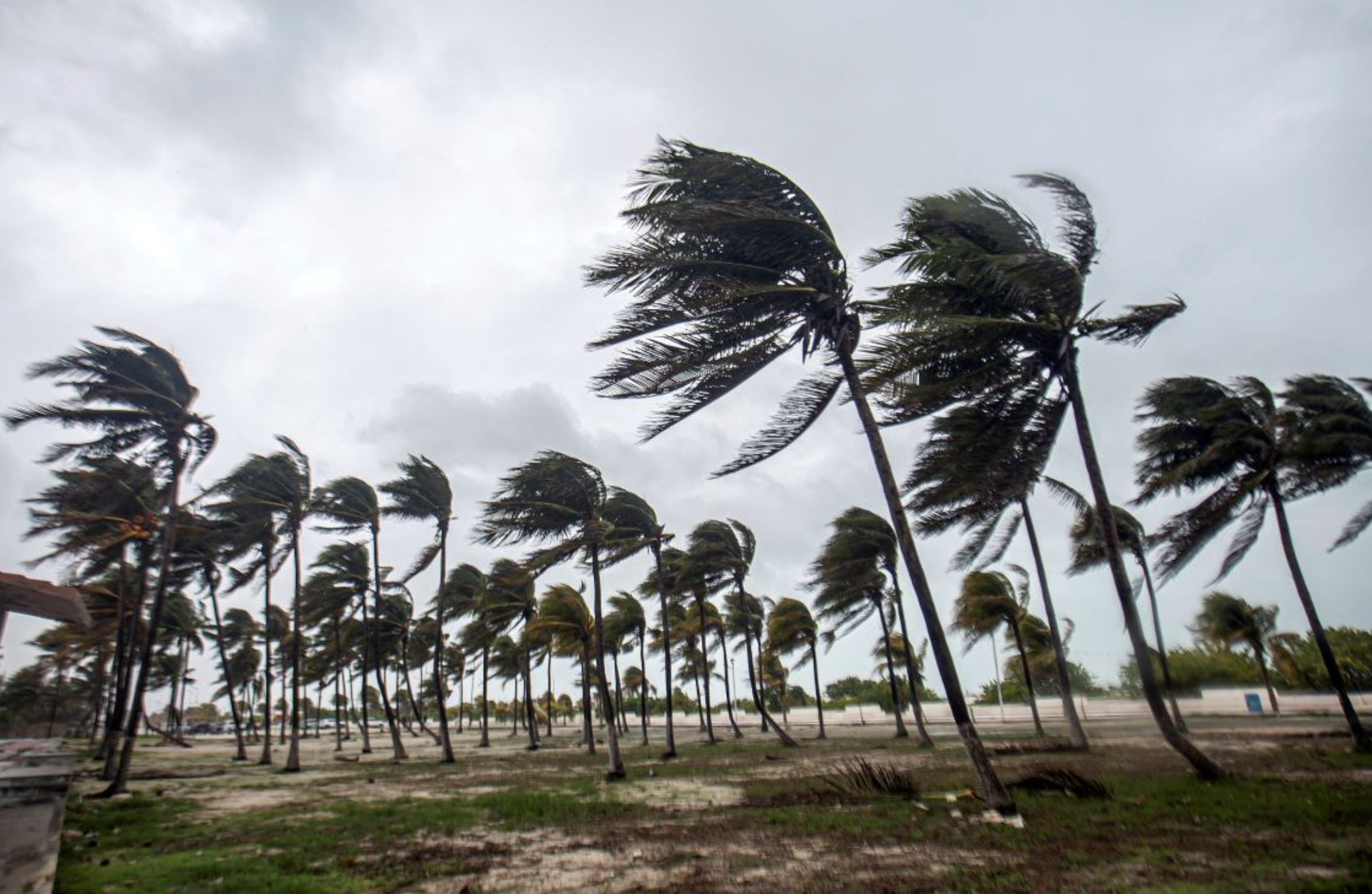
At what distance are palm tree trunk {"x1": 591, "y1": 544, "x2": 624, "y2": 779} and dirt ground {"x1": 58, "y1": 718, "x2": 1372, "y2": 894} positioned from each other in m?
0.85

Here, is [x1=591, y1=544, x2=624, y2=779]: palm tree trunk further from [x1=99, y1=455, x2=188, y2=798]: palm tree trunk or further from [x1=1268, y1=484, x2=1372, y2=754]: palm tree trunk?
[x1=1268, y1=484, x2=1372, y2=754]: palm tree trunk

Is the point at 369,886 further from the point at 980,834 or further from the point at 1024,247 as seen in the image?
the point at 1024,247

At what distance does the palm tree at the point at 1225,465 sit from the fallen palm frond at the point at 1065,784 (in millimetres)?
8843

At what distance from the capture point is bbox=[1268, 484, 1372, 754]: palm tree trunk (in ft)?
46.0

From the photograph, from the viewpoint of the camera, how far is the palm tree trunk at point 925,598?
9.30 metres

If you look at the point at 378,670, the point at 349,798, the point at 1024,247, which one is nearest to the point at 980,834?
the point at 1024,247

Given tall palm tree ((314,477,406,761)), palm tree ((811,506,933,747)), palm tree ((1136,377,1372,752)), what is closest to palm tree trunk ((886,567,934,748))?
palm tree ((811,506,933,747))

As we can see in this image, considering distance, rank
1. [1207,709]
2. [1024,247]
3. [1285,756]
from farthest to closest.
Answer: [1207,709], [1285,756], [1024,247]

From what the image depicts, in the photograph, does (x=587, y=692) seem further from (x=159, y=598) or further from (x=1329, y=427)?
(x=1329, y=427)

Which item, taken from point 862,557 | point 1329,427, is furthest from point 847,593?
point 1329,427

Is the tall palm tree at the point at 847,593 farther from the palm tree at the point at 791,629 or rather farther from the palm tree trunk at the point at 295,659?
the palm tree trunk at the point at 295,659

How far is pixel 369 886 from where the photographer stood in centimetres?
688

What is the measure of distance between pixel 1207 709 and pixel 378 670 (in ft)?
155

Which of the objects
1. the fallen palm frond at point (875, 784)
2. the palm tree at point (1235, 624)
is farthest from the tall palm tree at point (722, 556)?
the palm tree at point (1235, 624)
